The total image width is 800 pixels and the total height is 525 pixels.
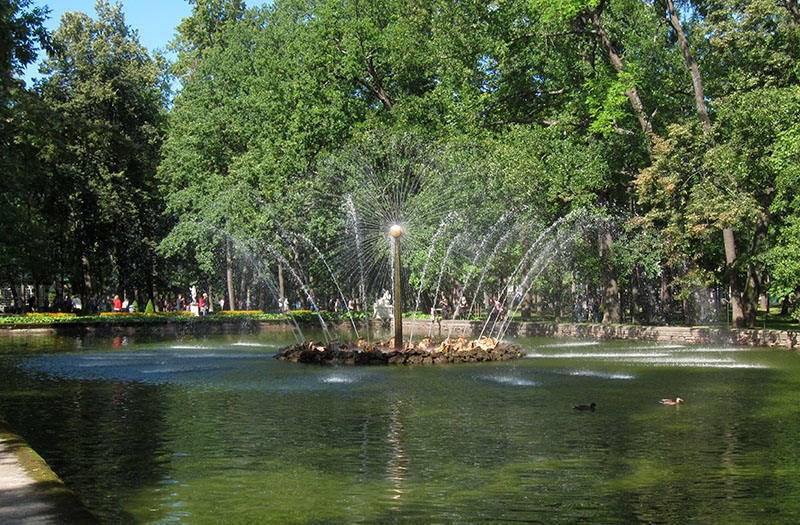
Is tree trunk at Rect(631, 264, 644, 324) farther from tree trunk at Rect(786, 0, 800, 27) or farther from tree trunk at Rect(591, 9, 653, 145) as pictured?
tree trunk at Rect(786, 0, 800, 27)

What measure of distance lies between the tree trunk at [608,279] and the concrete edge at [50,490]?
29.3 metres

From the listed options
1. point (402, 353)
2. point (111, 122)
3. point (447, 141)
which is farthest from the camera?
point (111, 122)

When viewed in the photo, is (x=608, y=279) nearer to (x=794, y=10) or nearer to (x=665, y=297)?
(x=665, y=297)

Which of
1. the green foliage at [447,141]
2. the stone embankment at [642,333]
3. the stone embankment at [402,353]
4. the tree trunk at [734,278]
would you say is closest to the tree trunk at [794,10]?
the green foliage at [447,141]


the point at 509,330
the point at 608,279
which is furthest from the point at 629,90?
the point at 509,330

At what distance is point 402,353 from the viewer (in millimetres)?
22750

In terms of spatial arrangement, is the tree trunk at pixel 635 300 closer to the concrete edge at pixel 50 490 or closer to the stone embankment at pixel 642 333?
the stone embankment at pixel 642 333

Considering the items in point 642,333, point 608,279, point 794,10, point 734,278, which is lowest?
point 642,333

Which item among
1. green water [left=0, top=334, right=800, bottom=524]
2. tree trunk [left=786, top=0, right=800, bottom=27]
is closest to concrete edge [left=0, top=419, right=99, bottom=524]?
green water [left=0, top=334, right=800, bottom=524]

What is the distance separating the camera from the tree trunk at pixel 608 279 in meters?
35.9

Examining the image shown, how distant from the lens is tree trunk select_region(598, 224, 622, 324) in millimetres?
35875

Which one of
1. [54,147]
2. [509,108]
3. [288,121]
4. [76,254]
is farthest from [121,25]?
[54,147]

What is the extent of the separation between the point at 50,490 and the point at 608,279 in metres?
32.3

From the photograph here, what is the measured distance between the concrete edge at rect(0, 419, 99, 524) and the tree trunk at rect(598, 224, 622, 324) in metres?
29.3
